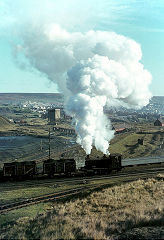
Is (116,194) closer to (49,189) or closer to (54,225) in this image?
(49,189)

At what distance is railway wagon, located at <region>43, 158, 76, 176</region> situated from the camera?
3794cm

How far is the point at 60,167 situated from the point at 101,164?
6.32 metres

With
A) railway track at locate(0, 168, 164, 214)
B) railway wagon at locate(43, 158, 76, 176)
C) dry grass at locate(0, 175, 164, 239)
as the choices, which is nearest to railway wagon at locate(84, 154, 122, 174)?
railway track at locate(0, 168, 164, 214)

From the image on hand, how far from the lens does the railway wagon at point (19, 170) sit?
36.1 metres

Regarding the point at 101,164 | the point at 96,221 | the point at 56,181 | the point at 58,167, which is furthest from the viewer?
the point at 101,164

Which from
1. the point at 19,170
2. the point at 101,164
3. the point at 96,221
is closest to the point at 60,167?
the point at 19,170

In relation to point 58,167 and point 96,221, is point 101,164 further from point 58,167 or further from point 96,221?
point 96,221

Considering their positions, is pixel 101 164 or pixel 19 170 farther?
pixel 101 164

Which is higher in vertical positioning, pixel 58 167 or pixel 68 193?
pixel 58 167

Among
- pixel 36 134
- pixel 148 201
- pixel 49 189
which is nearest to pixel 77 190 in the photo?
pixel 49 189

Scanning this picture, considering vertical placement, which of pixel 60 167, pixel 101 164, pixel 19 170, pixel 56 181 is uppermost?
pixel 101 164

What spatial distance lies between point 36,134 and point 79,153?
2044 inches

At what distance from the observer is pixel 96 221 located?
17719mm

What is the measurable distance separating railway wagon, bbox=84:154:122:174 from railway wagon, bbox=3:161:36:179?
803cm
